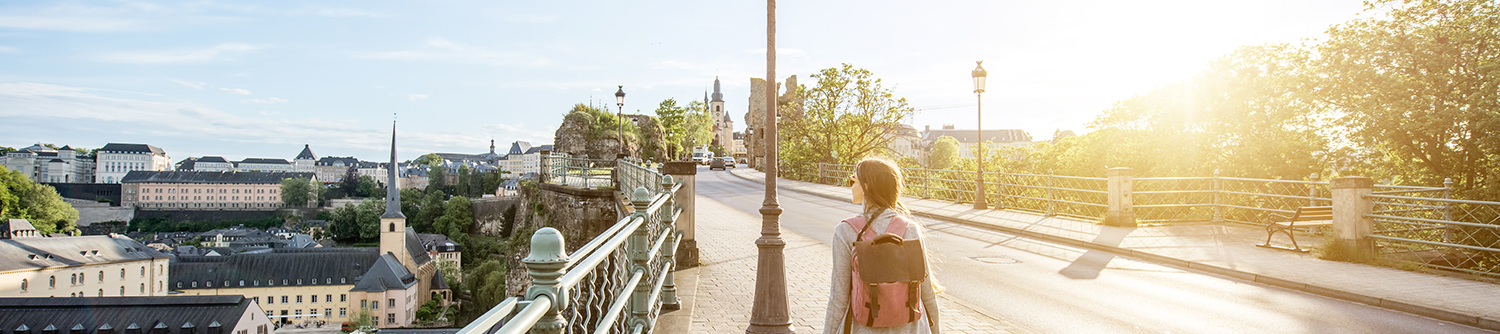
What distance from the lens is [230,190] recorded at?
401 feet

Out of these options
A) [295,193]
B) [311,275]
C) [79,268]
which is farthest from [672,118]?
[295,193]

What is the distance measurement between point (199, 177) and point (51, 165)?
4227 cm

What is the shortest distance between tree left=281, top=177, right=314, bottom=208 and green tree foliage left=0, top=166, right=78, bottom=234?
92.4ft

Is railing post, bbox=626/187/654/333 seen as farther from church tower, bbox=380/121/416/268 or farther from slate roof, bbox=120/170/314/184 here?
slate roof, bbox=120/170/314/184

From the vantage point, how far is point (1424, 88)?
13.8 metres

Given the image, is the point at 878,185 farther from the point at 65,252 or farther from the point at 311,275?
the point at 65,252

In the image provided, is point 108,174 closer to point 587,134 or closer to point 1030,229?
point 587,134

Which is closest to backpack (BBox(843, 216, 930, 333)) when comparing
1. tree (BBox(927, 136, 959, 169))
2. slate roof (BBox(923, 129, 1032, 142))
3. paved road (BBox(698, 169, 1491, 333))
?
paved road (BBox(698, 169, 1491, 333))

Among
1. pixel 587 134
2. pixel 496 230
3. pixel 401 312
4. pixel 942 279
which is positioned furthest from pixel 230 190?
pixel 942 279

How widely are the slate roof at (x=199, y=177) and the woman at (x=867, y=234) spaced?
490 feet

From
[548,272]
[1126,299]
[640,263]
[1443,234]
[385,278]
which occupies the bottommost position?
[385,278]

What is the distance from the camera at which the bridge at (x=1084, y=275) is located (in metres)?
3.44

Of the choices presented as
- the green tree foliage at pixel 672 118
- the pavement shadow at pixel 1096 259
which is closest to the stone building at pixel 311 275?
the green tree foliage at pixel 672 118

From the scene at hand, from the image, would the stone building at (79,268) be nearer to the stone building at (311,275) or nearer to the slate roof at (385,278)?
the stone building at (311,275)
